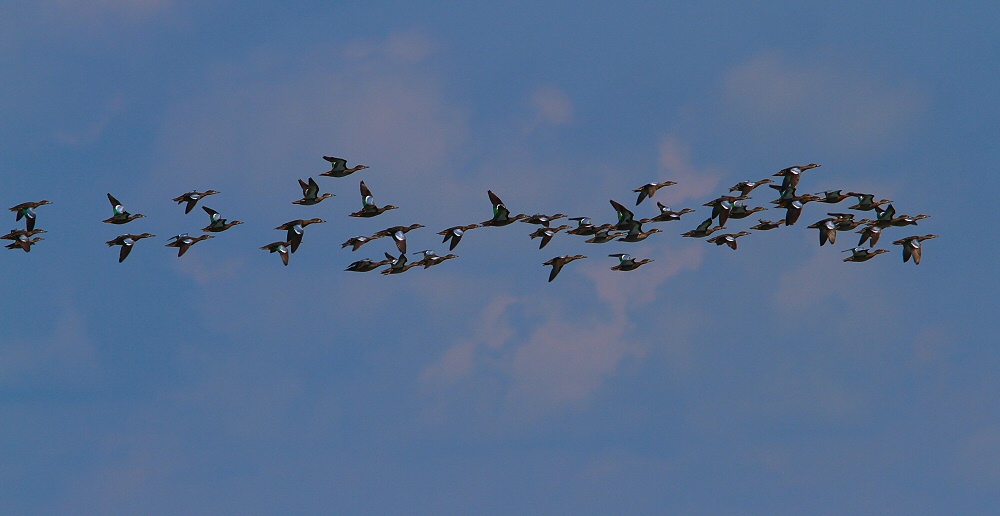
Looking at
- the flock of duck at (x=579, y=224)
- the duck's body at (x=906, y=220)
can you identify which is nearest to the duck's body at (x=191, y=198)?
the flock of duck at (x=579, y=224)

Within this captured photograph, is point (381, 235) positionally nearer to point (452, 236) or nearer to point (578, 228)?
point (452, 236)

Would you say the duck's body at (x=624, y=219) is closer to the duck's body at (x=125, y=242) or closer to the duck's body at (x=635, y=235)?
the duck's body at (x=635, y=235)

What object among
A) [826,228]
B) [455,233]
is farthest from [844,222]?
[455,233]

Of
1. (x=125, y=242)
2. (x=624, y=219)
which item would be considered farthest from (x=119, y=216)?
→ (x=624, y=219)

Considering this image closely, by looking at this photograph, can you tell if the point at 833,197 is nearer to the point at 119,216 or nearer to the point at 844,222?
the point at 844,222

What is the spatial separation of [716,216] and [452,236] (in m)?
20.6

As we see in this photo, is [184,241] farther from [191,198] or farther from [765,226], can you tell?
[765,226]

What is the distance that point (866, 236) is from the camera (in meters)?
145

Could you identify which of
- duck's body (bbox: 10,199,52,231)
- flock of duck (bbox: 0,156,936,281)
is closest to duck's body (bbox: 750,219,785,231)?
flock of duck (bbox: 0,156,936,281)

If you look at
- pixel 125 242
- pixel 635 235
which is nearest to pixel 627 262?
pixel 635 235

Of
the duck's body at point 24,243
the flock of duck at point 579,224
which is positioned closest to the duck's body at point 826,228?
the flock of duck at point 579,224

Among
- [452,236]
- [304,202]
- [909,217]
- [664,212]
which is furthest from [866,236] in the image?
[304,202]

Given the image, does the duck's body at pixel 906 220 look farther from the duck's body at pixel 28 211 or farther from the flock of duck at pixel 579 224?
the duck's body at pixel 28 211

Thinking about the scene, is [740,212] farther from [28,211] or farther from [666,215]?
[28,211]
